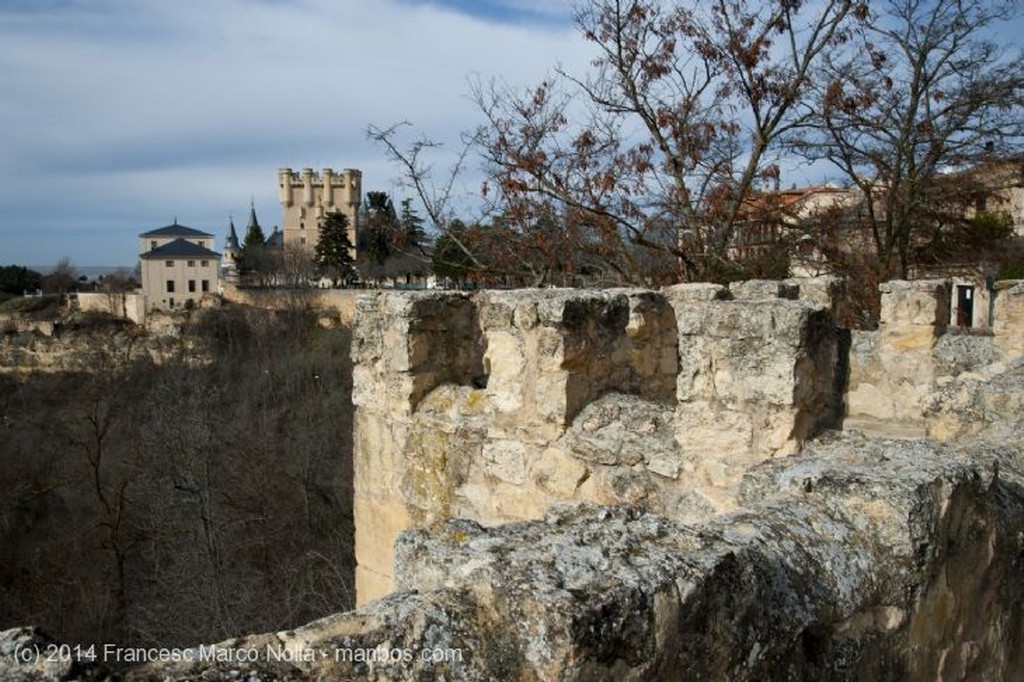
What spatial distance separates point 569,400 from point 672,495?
692 mm

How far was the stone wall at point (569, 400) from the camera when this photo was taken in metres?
3.64

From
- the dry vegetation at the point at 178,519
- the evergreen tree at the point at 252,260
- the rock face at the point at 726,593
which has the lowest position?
the dry vegetation at the point at 178,519

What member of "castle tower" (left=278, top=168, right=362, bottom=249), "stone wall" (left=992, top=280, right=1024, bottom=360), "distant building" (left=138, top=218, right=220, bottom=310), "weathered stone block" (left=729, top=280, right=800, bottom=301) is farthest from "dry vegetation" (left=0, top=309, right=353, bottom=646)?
"castle tower" (left=278, top=168, right=362, bottom=249)

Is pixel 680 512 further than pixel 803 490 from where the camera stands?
Yes

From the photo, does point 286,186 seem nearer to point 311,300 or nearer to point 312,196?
point 312,196

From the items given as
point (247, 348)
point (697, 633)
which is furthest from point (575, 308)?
point (247, 348)

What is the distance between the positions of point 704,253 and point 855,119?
309 centimetres

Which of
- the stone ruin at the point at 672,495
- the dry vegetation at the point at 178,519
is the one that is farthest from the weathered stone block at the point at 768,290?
the dry vegetation at the point at 178,519

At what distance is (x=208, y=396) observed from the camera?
70.5 feet

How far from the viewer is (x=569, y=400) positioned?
4.21 metres

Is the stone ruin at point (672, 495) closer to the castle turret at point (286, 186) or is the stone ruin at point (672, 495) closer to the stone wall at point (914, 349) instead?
the stone wall at point (914, 349)

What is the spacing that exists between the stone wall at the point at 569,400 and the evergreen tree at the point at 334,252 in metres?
46.9

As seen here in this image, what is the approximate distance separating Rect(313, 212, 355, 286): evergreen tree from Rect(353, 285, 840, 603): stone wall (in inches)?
1845

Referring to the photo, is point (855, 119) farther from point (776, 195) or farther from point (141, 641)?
point (141, 641)
